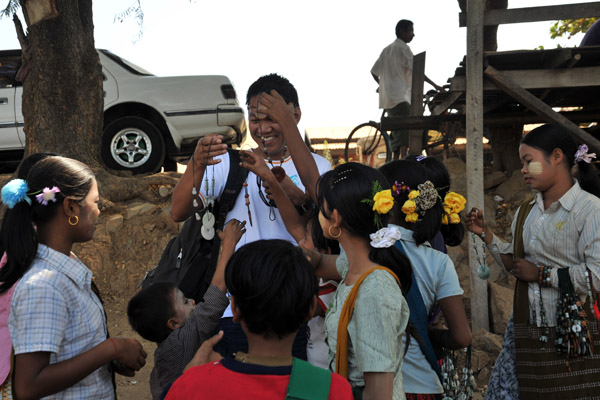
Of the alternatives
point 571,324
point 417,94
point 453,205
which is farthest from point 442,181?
point 417,94

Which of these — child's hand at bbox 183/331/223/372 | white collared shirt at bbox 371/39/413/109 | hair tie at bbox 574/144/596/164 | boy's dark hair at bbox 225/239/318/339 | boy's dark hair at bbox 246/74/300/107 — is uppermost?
white collared shirt at bbox 371/39/413/109

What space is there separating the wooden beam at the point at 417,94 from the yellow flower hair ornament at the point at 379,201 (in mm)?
6938

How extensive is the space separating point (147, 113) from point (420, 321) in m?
6.69

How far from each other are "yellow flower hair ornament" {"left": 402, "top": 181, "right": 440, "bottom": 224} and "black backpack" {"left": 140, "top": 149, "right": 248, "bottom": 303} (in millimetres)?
802

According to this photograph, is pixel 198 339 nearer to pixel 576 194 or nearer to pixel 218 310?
pixel 218 310

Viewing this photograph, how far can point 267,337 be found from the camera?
1692mm

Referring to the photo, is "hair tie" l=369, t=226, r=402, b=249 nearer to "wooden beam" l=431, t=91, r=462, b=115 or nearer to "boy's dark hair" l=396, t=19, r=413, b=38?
"wooden beam" l=431, t=91, r=462, b=115

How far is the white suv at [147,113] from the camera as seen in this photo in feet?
26.0

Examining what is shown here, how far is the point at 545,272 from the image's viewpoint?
3.08 meters

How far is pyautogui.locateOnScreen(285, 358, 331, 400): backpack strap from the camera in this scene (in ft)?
5.07

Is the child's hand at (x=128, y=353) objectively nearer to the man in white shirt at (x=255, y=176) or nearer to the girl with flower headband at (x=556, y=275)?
the man in white shirt at (x=255, y=176)

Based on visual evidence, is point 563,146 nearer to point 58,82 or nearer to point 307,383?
point 307,383

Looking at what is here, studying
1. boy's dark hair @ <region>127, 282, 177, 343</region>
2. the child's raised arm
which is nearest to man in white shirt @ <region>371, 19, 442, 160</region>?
the child's raised arm

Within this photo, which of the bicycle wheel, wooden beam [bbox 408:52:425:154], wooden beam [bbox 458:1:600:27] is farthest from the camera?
the bicycle wheel
